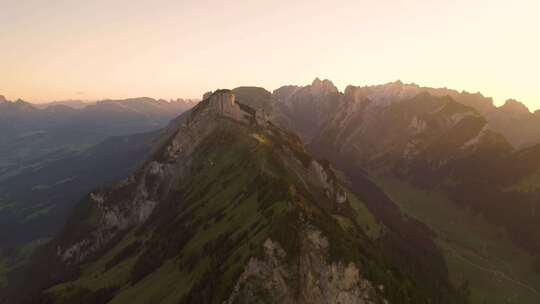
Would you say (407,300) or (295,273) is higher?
(295,273)

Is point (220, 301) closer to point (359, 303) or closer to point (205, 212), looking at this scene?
point (359, 303)

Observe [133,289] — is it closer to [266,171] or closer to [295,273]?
[266,171]

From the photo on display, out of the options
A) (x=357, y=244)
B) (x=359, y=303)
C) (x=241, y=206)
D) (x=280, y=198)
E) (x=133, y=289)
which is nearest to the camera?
(x=359, y=303)

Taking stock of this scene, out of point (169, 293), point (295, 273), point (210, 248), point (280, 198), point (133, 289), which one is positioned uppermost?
point (280, 198)

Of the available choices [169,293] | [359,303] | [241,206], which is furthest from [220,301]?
[241,206]

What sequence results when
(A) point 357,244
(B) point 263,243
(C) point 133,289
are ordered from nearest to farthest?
1. (B) point 263,243
2. (A) point 357,244
3. (C) point 133,289

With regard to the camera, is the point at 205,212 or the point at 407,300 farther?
the point at 205,212
